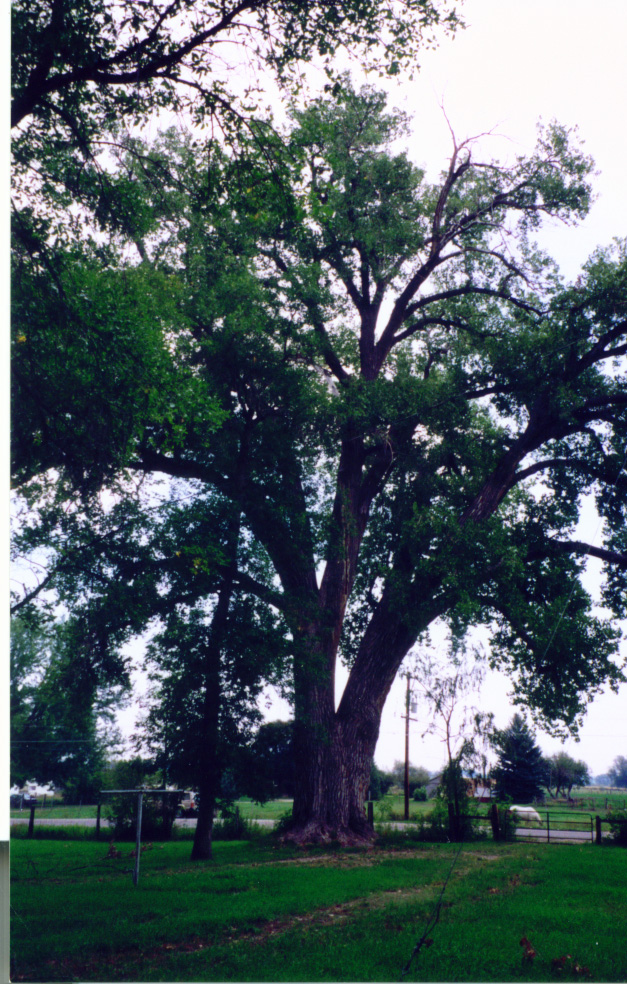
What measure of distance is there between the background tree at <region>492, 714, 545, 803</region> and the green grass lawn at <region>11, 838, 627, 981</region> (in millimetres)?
210

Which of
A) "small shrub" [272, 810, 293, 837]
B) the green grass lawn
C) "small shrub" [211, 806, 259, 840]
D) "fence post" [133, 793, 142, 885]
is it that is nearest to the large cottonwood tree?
"small shrub" [272, 810, 293, 837]

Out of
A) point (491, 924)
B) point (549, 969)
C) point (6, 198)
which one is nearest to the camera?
point (549, 969)

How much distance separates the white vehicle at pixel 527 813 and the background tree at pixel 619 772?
36 cm

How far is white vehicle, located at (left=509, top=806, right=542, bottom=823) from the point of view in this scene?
2787mm

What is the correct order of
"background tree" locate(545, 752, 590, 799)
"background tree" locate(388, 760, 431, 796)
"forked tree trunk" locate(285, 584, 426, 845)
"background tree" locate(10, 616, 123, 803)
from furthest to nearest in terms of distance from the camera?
"forked tree trunk" locate(285, 584, 426, 845), "background tree" locate(388, 760, 431, 796), "background tree" locate(10, 616, 123, 803), "background tree" locate(545, 752, 590, 799)

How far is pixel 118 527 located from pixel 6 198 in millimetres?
1602

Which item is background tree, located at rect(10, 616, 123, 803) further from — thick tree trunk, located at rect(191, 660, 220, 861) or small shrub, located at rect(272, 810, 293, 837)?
small shrub, located at rect(272, 810, 293, 837)

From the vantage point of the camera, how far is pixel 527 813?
2.80m

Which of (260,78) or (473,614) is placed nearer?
(260,78)

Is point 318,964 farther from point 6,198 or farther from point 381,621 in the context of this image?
point 6,198

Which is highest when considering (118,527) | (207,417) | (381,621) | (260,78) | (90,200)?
(260,78)

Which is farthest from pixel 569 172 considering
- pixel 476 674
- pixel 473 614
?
pixel 476 674

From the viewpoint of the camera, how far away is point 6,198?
9.32 feet

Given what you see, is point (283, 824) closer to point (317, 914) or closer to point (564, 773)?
point (317, 914)
